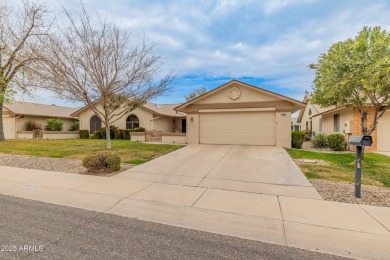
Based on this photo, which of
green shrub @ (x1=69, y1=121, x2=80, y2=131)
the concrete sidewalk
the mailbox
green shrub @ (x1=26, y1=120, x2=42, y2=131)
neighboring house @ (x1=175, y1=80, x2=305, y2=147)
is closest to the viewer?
the concrete sidewalk

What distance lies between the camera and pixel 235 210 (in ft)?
15.3

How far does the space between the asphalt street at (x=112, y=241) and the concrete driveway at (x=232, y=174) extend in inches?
79.3

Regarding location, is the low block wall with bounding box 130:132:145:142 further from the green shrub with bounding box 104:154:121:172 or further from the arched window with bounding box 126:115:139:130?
the green shrub with bounding box 104:154:121:172

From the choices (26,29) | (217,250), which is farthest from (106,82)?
(217,250)

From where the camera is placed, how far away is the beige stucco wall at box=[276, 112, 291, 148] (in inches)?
594

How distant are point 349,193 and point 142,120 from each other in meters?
20.7

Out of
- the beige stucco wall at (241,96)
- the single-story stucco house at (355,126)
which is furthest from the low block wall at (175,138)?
the single-story stucco house at (355,126)

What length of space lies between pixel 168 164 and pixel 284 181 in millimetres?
4751

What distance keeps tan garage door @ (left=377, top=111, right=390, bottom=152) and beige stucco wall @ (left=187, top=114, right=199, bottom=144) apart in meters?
12.6

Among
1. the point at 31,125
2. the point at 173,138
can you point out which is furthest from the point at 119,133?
the point at 31,125

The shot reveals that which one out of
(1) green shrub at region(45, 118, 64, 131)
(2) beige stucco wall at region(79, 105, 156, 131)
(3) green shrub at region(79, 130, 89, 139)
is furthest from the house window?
(1) green shrub at region(45, 118, 64, 131)

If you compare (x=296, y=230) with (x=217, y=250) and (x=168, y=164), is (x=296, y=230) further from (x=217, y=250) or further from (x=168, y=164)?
(x=168, y=164)

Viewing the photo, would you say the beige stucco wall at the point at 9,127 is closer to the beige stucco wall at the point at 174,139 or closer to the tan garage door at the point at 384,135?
the beige stucco wall at the point at 174,139

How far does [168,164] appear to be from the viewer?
9.43 metres
